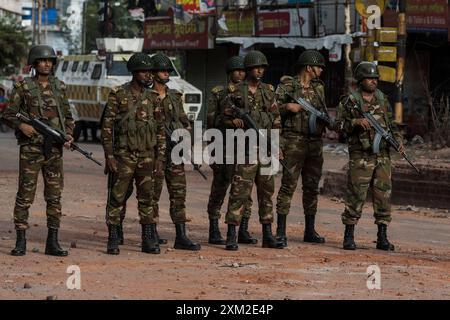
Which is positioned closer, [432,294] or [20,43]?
[432,294]

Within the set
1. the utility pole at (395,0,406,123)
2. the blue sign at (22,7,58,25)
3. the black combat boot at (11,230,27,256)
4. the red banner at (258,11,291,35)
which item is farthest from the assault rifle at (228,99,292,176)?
the blue sign at (22,7,58,25)

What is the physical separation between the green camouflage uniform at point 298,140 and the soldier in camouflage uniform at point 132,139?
4.69ft

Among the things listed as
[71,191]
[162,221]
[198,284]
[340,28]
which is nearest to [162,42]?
[340,28]

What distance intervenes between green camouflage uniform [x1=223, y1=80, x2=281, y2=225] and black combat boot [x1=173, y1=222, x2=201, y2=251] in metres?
0.38

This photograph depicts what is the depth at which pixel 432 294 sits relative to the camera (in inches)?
320

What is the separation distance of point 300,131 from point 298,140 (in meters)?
0.09

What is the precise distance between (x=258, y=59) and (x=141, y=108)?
1.21 meters

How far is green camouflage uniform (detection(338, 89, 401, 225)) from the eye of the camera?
10.7m

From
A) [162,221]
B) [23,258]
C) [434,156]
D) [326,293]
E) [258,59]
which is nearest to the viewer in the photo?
[326,293]

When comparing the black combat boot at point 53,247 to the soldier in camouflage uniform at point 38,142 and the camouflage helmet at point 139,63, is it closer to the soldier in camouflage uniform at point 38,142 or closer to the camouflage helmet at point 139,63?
the soldier in camouflage uniform at point 38,142

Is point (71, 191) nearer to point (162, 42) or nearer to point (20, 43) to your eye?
point (162, 42)

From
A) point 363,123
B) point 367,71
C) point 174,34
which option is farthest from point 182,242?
point 174,34

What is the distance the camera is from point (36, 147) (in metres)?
9.79

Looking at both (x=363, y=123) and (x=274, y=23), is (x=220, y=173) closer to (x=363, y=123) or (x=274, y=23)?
(x=363, y=123)
